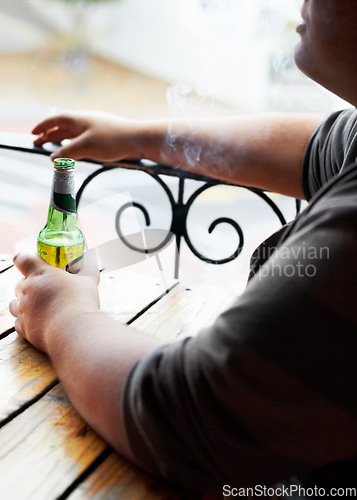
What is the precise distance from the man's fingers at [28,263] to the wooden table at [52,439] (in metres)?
0.11

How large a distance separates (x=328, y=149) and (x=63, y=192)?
53cm

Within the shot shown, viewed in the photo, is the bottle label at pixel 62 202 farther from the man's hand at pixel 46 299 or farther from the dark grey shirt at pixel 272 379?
the dark grey shirt at pixel 272 379

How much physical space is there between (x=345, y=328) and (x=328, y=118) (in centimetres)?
70

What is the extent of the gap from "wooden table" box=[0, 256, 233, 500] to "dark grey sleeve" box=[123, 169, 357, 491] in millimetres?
64

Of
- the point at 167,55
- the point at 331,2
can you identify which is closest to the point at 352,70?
the point at 331,2

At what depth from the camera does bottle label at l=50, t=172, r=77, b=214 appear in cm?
87

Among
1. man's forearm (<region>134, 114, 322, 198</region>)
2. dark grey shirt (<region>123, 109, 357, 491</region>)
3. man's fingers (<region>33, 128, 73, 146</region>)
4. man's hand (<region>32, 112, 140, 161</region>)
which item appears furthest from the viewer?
man's fingers (<region>33, 128, 73, 146</region>)

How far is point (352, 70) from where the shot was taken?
66cm

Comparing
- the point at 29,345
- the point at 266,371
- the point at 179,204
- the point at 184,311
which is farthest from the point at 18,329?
the point at 179,204

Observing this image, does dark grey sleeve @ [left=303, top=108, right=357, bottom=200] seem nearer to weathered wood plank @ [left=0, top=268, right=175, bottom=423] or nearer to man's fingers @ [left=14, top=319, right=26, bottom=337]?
weathered wood plank @ [left=0, top=268, right=175, bottom=423]

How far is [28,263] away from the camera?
34.1 inches

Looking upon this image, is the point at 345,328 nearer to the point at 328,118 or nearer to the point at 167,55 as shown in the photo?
the point at 328,118

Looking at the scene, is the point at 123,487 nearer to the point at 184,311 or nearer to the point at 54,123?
the point at 184,311

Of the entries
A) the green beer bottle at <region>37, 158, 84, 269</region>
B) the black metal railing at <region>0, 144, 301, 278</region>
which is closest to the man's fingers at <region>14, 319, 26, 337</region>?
the green beer bottle at <region>37, 158, 84, 269</region>
